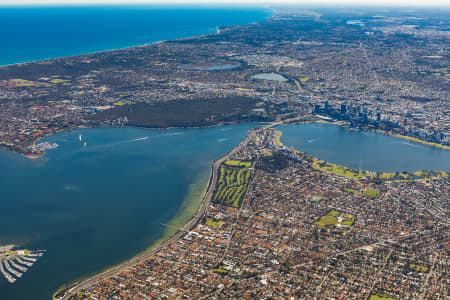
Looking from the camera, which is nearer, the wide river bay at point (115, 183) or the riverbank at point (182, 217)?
the riverbank at point (182, 217)

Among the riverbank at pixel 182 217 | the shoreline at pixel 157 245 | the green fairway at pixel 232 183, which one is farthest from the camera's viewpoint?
the green fairway at pixel 232 183

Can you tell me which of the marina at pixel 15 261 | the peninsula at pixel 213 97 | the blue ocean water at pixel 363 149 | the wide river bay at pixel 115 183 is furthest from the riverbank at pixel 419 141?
the marina at pixel 15 261

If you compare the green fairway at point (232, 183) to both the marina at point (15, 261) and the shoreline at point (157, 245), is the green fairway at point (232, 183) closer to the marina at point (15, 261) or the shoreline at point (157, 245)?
the shoreline at point (157, 245)

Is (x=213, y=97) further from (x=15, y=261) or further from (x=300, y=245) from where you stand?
(x=15, y=261)

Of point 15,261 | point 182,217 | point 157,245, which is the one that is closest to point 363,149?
point 182,217

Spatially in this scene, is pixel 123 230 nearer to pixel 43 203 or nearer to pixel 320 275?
pixel 43 203

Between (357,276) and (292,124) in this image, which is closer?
(357,276)

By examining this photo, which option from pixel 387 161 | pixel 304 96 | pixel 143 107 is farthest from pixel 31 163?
pixel 304 96

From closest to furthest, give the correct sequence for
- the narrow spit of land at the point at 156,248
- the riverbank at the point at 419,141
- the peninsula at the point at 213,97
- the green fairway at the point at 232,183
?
the narrow spit of land at the point at 156,248
the green fairway at the point at 232,183
the riverbank at the point at 419,141
the peninsula at the point at 213,97

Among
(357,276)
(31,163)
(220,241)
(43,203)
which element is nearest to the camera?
(357,276)
